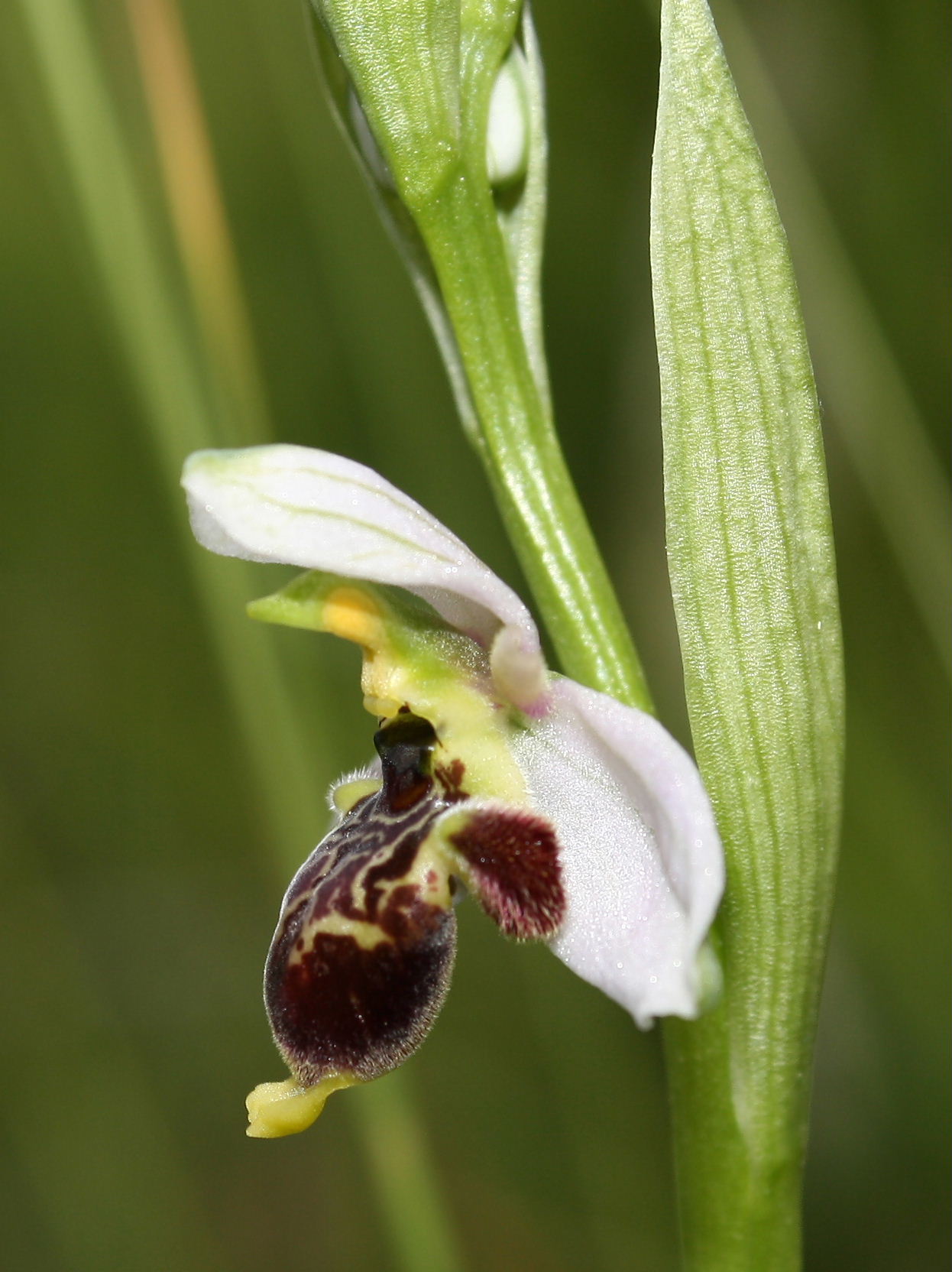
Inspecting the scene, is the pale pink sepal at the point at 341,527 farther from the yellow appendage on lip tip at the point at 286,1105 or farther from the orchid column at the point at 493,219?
the yellow appendage on lip tip at the point at 286,1105

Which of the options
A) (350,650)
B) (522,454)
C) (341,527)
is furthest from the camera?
(350,650)

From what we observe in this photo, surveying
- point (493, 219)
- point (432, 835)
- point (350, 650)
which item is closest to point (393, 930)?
point (432, 835)

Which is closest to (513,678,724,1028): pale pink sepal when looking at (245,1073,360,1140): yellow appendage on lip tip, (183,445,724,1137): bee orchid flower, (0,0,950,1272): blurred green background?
(183,445,724,1137): bee orchid flower

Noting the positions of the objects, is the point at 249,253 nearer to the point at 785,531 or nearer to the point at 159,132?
the point at 159,132

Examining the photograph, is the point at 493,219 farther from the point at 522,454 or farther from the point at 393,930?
the point at 393,930

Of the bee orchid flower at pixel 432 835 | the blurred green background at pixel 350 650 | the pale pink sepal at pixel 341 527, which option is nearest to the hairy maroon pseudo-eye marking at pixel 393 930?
the bee orchid flower at pixel 432 835
